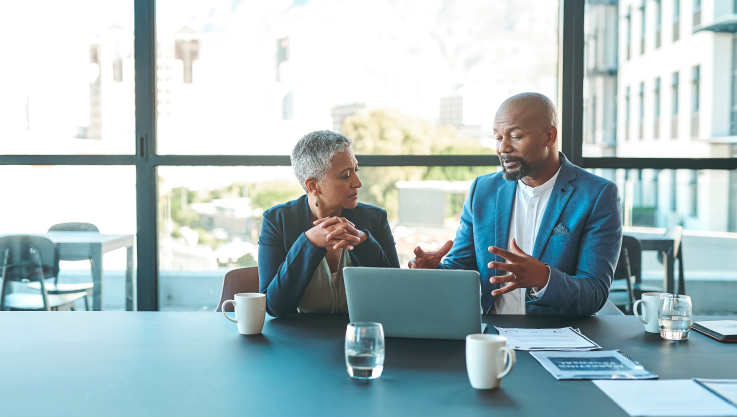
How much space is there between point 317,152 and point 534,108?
897 mm

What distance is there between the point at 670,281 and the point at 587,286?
6.01 ft

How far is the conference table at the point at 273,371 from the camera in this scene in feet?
3.49

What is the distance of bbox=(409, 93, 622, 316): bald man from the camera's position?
209cm

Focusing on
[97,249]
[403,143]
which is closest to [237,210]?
[97,249]

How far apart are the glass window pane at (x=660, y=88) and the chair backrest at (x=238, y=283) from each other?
209 cm

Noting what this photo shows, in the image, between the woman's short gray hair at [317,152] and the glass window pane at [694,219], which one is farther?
the glass window pane at [694,219]

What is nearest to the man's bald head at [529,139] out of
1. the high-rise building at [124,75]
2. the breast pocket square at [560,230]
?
the breast pocket square at [560,230]

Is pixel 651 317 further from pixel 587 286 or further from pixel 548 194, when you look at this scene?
pixel 548 194

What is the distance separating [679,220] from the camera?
3387 millimetres

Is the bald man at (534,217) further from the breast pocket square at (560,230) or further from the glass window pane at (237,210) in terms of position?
the glass window pane at (237,210)

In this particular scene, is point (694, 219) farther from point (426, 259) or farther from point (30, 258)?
point (30, 258)

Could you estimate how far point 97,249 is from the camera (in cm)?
342

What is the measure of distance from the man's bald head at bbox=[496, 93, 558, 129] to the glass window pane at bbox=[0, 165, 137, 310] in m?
2.22

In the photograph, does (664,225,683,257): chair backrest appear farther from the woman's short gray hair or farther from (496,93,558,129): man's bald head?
the woman's short gray hair
